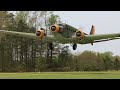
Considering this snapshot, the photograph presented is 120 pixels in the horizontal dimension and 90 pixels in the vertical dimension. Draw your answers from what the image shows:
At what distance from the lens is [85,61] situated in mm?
33062

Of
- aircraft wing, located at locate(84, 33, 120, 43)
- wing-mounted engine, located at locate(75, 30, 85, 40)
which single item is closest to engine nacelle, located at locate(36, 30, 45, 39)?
wing-mounted engine, located at locate(75, 30, 85, 40)

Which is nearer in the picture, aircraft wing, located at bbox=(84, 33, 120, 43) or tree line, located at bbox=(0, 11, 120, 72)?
aircraft wing, located at bbox=(84, 33, 120, 43)

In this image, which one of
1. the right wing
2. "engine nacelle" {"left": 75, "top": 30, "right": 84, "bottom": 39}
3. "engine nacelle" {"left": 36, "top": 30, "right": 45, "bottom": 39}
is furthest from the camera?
"engine nacelle" {"left": 36, "top": 30, "right": 45, "bottom": 39}

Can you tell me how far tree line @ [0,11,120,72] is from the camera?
113ft

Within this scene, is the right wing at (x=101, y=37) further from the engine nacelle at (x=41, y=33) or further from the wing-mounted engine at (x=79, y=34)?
the engine nacelle at (x=41, y=33)

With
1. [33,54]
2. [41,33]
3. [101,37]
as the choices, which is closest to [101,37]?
[101,37]

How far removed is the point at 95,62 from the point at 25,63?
42.7 feet

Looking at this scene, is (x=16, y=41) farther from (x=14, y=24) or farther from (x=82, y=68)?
(x=82, y=68)

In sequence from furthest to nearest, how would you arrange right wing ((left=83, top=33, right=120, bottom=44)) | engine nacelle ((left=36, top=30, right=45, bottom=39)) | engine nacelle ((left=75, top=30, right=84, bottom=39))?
engine nacelle ((left=36, top=30, right=45, bottom=39)), engine nacelle ((left=75, top=30, right=84, bottom=39)), right wing ((left=83, top=33, right=120, bottom=44))

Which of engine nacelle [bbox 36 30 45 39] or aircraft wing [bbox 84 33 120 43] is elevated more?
engine nacelle [bbox 36 30 45 39]

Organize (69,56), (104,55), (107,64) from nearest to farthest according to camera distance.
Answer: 1. (107,64)
2. (104,55)
3. (69,56)

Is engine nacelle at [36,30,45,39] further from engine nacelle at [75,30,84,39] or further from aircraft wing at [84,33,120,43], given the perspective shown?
aircraft wing at [84,33,120,43]
